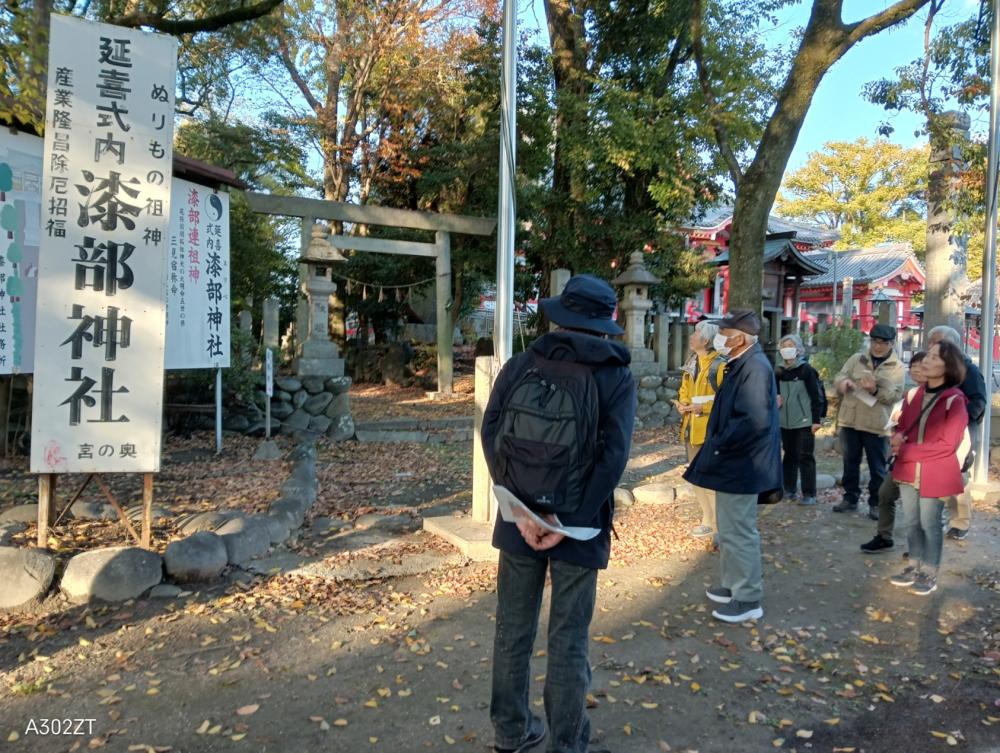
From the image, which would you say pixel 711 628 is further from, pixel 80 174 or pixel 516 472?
pixel 80 174

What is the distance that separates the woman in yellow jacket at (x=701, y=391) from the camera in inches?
214

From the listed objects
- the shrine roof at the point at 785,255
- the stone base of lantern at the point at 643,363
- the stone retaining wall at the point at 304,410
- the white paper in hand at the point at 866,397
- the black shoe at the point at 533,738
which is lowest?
the black shoe at the point at 533,738

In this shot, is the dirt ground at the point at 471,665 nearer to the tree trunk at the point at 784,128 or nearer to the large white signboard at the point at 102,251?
the large white signboard at the point at 102,251

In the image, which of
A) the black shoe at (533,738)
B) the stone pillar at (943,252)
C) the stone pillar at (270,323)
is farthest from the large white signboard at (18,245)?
the stone pillar at (943,252)

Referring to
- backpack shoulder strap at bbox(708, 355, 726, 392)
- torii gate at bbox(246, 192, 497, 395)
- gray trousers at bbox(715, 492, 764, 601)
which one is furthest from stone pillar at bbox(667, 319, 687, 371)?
gray trousers at bbox(715, 492, 764, 601)

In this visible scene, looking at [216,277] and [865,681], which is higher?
[216,277]

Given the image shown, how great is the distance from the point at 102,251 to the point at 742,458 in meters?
4.08

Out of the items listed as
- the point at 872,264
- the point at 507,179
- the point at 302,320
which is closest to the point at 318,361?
the point at 302,320

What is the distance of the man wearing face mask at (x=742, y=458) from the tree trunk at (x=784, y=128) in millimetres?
5636

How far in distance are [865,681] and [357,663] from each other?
8.10ft

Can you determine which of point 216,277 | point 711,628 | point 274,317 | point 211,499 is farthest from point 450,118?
point 711,628

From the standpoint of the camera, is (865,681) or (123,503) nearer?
(865,681)

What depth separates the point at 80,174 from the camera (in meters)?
4.45

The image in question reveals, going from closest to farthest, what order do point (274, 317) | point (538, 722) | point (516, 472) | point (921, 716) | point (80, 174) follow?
point (516, 472) < point (538, 722) < point (921, 716) < point (80, 174) < point (274, 317)
